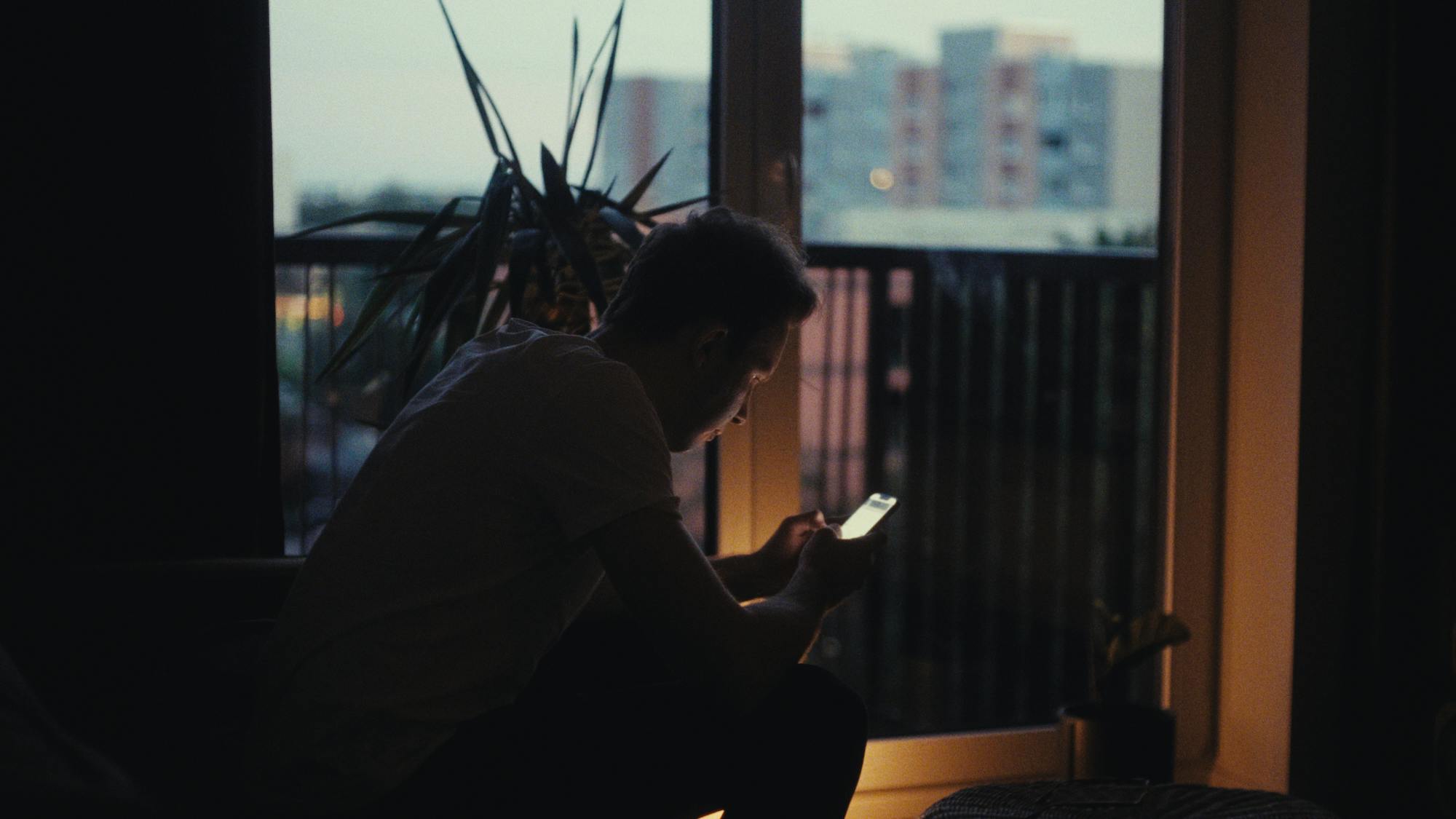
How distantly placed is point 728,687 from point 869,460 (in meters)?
1.49

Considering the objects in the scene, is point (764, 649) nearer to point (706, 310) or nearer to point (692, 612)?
point (692, 612)

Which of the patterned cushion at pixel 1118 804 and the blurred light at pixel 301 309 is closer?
the patterned cushion at pixel 1118 804

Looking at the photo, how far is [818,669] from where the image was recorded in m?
1.27

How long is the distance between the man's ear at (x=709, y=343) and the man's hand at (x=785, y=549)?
0.38 metres

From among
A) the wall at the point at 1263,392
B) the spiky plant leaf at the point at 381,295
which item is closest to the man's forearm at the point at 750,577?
the spiky plant leaf at the point at 381,295

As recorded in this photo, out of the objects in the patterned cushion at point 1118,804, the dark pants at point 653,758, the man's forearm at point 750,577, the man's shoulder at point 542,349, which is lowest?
the patterned cushion at point 1118,804

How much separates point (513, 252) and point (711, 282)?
448 mm

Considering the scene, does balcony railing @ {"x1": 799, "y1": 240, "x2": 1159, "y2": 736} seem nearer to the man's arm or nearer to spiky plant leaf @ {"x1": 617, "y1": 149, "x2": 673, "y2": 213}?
spiky plant leaf @ {"x1": 617, "y1": 149, "x2": 673, "y2": 213}

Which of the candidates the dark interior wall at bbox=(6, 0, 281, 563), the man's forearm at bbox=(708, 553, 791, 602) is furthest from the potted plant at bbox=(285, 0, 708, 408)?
the man's forearm at bbox=(708, 553, 791, 602)

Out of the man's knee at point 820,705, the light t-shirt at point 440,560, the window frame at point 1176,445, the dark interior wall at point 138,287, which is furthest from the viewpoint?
the window frame at point 1176,445

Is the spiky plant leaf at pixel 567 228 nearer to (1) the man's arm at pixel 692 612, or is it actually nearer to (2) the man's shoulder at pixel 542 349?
(2) the man's shoulder at pixel 542 349

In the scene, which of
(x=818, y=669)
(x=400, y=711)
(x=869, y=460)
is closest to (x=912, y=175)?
(x=869, y=460)

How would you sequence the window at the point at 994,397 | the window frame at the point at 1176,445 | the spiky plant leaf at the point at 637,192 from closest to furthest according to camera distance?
the spiky plant leaf at the point at 637,192
the window frame at the point at 1176,445
the window at the point at 994,397

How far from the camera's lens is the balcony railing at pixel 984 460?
244 centimetres
